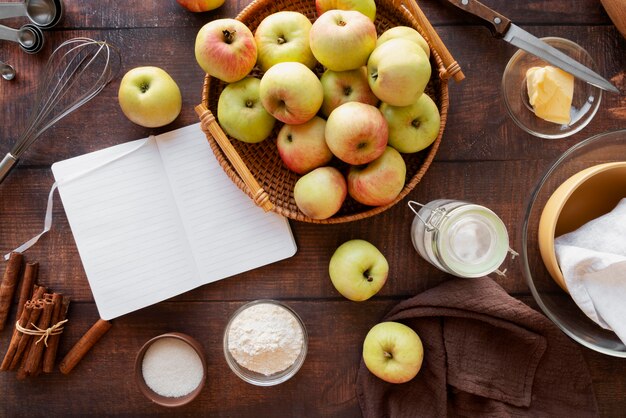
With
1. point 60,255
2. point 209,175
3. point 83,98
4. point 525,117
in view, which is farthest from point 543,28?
point 60,255

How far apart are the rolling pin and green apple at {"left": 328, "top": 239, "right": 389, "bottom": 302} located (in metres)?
0.57

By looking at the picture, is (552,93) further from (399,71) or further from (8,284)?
(8,284)

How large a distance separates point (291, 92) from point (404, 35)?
0.67 feet

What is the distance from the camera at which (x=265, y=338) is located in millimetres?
866

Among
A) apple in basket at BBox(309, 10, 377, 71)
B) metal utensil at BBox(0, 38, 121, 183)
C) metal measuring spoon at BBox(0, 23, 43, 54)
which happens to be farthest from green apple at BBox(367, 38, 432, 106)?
metal measuring spoon at BBox(0, 23, 43, 54)

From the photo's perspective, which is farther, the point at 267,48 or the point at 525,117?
the point at 525,117

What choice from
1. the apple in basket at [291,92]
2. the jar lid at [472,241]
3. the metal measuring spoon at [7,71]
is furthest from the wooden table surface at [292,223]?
the apple in basket at [291,92]

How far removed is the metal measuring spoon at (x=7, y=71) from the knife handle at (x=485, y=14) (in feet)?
2.53

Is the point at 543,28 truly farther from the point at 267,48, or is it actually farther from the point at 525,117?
the point at 267,48

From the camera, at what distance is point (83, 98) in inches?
36.7

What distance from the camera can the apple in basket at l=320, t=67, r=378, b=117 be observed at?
783 mm

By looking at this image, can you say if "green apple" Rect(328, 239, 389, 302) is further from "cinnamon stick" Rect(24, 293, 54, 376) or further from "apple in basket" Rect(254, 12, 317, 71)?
"cinnamon stick" Rect(24, 293, 54, 376)

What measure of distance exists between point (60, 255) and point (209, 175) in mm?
303

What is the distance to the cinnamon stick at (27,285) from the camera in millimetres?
919
